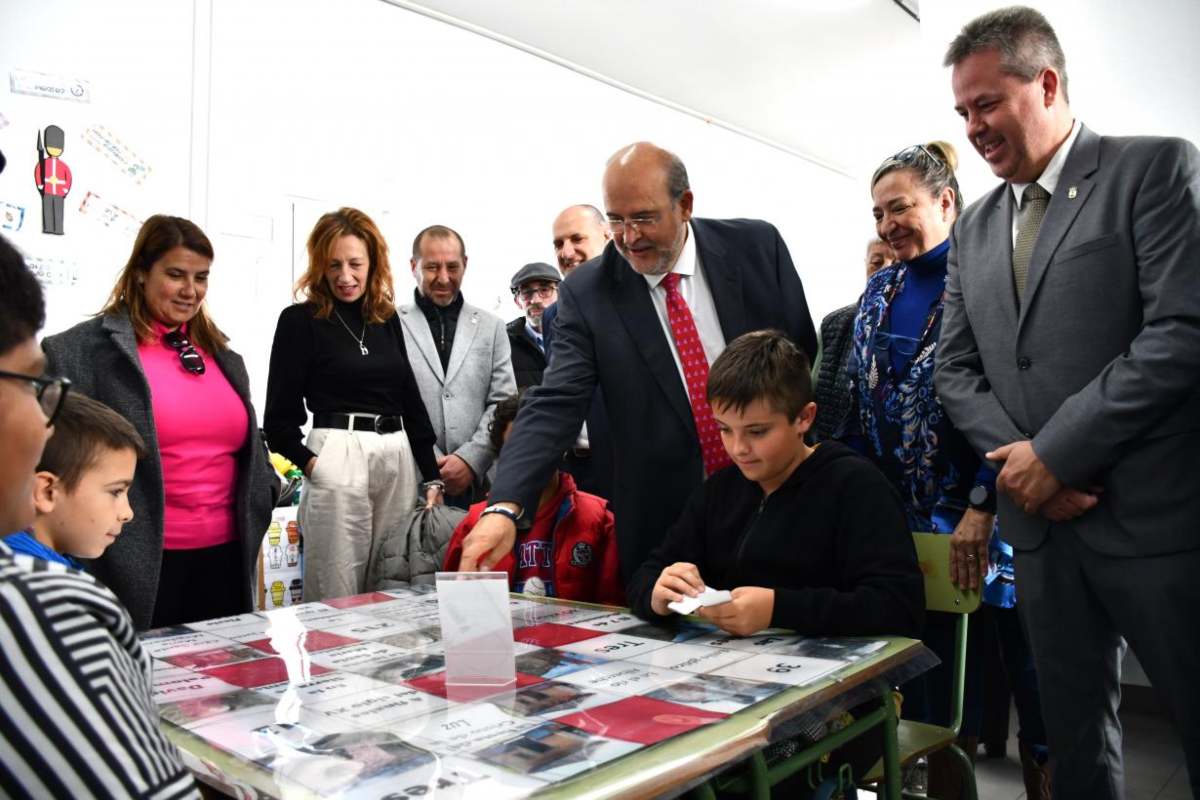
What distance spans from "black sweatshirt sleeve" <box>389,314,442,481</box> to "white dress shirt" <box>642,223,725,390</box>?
115 cm

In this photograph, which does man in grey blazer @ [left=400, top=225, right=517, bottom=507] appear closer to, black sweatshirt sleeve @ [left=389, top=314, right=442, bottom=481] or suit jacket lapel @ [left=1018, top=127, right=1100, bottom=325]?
black sweatshirt sleeve @ [left=389, top=314, right=442, bottom=481]

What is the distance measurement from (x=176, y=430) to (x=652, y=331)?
126cm

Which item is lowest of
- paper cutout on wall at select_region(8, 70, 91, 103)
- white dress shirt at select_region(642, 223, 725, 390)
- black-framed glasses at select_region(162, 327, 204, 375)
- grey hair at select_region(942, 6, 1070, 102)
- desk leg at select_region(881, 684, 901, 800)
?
desk leg at select_region(881, 684, 901, 800)

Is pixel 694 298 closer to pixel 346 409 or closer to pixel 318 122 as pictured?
pixel 346 409

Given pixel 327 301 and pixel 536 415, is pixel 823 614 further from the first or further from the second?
pixel 327 301

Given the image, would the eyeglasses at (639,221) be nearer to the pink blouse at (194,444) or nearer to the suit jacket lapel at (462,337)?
the pink blouse at (194,444)

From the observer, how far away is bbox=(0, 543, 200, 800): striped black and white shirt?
0.55 metres

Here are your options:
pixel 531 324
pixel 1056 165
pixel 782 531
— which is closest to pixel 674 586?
pixel 782 531

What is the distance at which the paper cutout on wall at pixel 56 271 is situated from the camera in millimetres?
3189

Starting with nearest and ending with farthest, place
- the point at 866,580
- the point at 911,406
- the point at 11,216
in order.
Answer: the point at 866,580
the point at 911,406
the point at 11,216

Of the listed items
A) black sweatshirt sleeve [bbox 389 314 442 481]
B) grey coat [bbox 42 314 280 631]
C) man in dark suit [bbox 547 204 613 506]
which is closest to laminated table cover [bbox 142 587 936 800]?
man in dark suit [bbox 547 204 613 506]

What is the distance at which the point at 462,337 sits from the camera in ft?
10.7

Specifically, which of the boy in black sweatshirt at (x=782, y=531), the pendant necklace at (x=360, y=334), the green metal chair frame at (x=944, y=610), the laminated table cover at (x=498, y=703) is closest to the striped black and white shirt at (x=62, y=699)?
the laminated table cover at (x=498, y=703)

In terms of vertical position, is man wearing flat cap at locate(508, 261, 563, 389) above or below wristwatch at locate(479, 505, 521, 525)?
above
